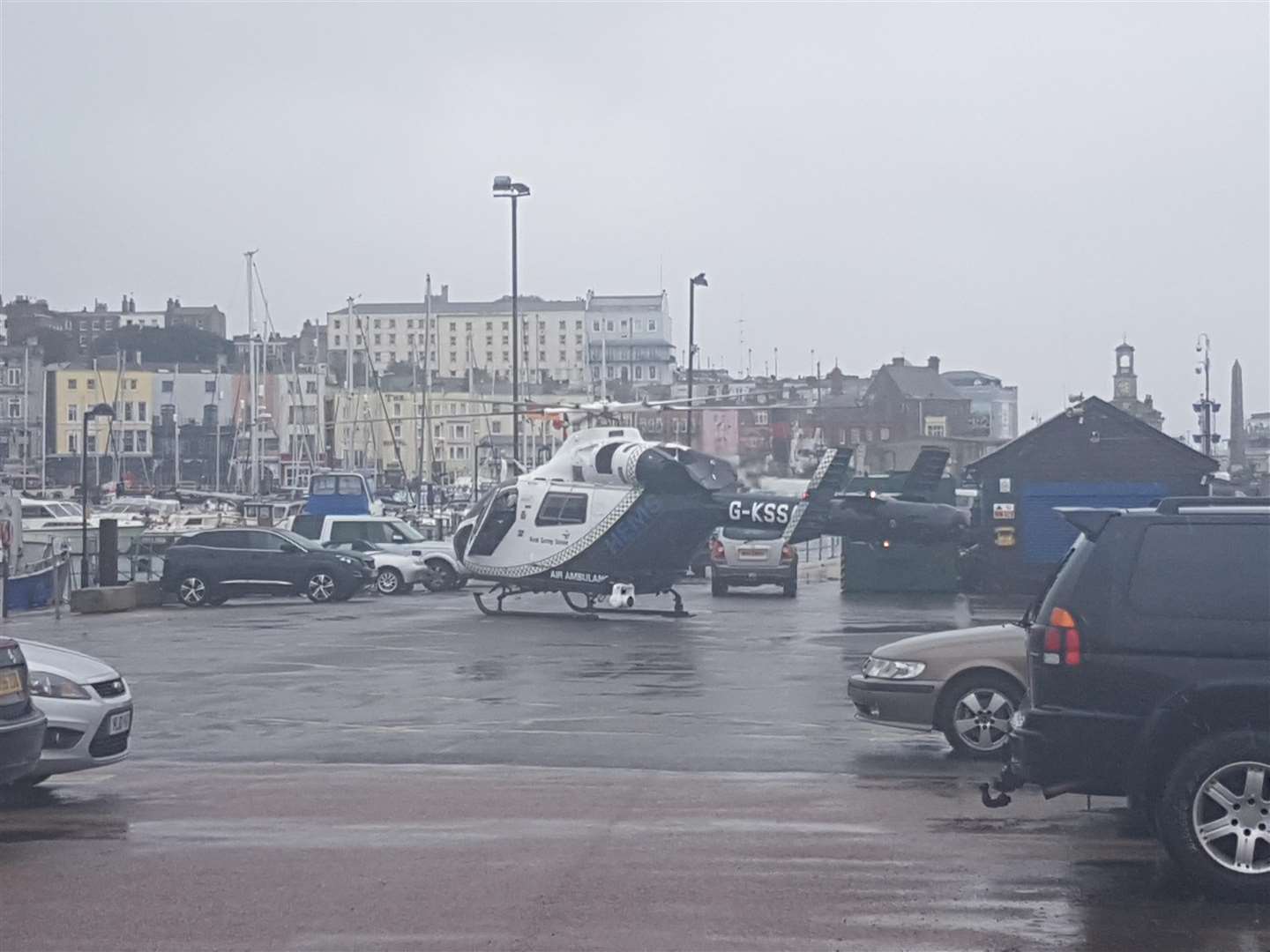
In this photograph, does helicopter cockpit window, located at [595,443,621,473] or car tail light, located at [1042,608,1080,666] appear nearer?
car tail light, located at [1042,608,1080,666]

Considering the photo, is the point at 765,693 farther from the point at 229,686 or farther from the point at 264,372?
the point at 264,372

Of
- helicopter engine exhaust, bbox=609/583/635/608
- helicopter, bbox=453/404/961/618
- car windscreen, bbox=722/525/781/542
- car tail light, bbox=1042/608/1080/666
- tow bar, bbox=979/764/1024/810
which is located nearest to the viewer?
car tail light, bbox=1042/608/1080/666

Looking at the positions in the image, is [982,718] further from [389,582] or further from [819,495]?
[389,582]

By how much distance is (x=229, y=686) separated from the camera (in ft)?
54.3

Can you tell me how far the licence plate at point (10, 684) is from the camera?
28.8 feet

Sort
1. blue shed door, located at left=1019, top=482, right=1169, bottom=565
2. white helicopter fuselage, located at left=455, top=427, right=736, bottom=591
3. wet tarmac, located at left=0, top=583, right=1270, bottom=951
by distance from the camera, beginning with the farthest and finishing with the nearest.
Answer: blue shed door, located at left=1019, top=482, right=1169, bottom=565 < white helicopter fuselage, located at left=455, top=427, right=736, bottom=591 < wet tarmac, located at left=0, top=583, right=1270, bottom=951

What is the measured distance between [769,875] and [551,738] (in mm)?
5270

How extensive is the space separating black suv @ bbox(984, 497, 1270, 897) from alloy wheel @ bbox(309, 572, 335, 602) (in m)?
24.5

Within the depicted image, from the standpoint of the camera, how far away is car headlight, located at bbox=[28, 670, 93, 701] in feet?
33.2

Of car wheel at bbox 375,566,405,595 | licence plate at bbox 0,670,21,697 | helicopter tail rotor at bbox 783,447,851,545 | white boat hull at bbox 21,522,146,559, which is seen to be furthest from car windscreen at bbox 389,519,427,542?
licence plate at bbox 0,670,21,697

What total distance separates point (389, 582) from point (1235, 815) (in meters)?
27.9

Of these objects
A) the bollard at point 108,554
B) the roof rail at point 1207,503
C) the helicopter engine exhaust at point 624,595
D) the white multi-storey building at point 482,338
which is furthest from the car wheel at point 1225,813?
the white multi-storey building at point 482,338

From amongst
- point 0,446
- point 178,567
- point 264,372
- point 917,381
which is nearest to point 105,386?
point 0,446

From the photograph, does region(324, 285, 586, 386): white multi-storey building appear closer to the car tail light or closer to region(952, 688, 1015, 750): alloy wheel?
region(952, 688, 1015, 750): alloy wheel
